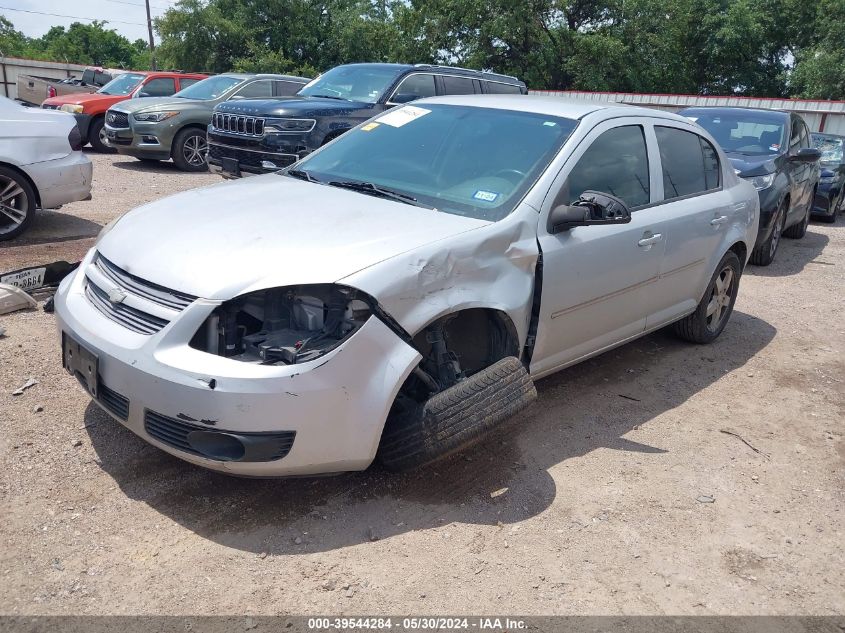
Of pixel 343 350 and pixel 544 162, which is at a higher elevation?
pixel 544 162

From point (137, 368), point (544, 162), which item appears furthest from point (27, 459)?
point (544, 162)

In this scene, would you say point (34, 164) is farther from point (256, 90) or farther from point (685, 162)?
point (256, 90)

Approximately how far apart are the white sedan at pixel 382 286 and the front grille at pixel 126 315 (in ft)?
0.04

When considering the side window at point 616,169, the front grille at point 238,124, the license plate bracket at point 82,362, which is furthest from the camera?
the front grille at point 238,124

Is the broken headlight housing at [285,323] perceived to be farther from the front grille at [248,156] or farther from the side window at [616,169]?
the front grille at [248,156]

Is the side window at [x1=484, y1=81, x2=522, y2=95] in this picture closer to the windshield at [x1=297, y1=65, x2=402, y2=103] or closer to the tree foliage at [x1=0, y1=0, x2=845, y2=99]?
the windshield at [x1=297, y1=65, x2=402, y2=103]

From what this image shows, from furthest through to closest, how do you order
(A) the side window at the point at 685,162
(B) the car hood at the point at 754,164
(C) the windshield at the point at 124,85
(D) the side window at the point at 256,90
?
(C) the windshield at the point at 124,85 < (D) the side window at the point at 256,90 < (B) the car hood at the point at 754,164 < (A) the side window at the point at 685,162

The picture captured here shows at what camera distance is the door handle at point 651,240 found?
450 cm

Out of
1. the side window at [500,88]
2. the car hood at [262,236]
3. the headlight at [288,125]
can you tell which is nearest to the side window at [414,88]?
the side window at [500,88]

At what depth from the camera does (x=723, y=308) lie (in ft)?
19.8

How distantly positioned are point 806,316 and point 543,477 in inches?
176

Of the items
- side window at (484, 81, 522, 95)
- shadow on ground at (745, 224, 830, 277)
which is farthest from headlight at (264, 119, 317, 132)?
shadow on ground at (745, 224, 830, 277)

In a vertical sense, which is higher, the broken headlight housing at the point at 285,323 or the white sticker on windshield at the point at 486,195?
the white sticker on windshield at the point at 486,195

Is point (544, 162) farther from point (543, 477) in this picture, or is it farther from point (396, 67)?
point (396, 67)
